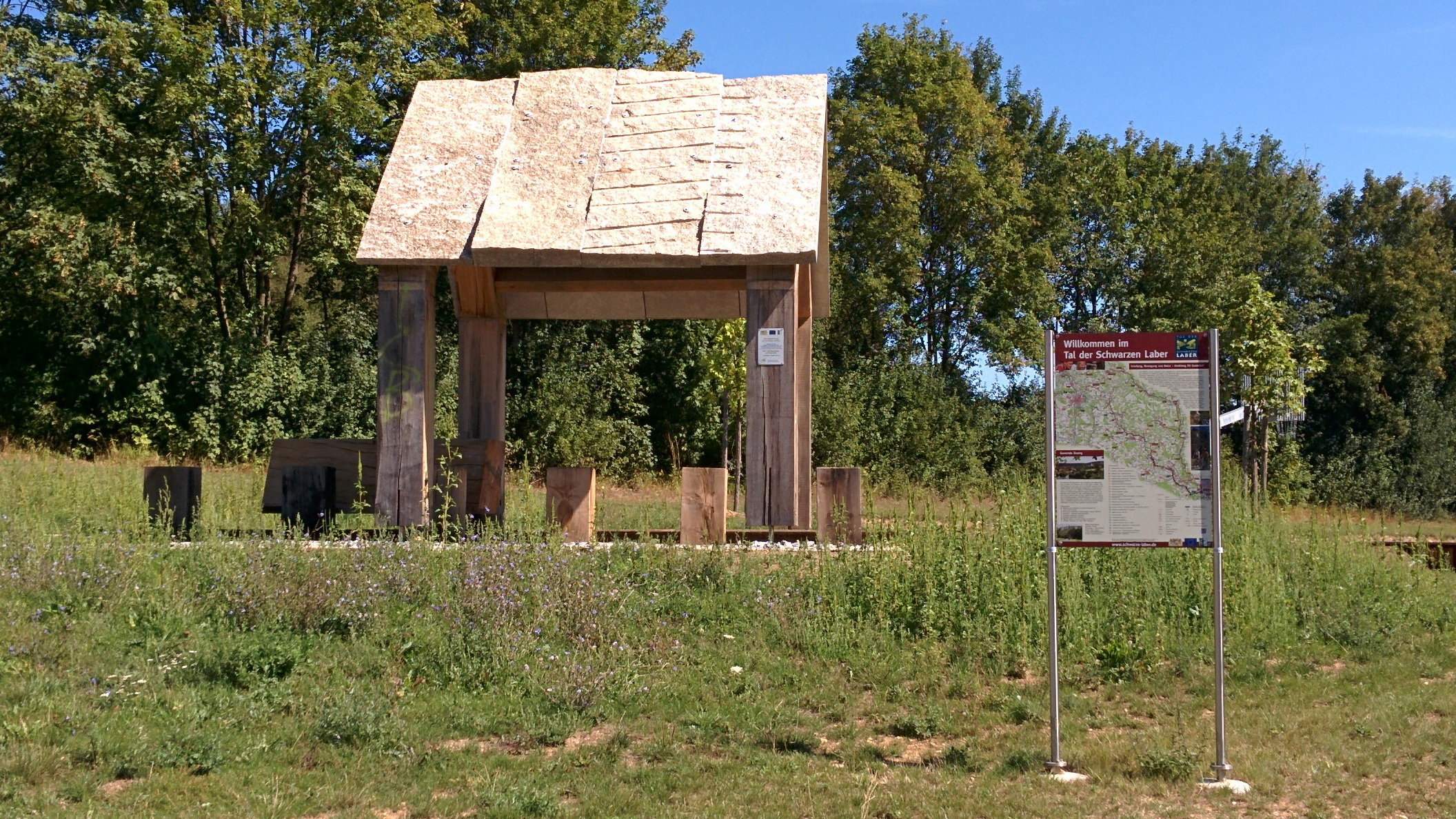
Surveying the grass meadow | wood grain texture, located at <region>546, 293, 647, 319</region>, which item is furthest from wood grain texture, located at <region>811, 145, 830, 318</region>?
the grass meadow

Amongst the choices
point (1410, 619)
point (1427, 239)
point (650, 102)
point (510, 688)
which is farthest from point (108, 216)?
point (1427, 239)

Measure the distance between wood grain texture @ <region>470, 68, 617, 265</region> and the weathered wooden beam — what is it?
2.60ft

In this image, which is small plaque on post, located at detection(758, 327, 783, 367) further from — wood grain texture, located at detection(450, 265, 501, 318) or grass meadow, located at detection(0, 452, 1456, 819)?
wood grain texture, located at detection(450, 265, 501, 318)

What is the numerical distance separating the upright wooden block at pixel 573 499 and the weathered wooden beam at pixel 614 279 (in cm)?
191

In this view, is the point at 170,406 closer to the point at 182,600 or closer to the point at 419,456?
the point at 419,456

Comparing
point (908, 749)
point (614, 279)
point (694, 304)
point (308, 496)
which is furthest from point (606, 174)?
point (908, 749)

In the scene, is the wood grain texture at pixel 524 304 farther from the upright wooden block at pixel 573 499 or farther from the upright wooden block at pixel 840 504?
the upright wooden block at pixel 840 504

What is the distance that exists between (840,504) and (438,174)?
4452 mm

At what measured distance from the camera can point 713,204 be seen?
31.1 ft

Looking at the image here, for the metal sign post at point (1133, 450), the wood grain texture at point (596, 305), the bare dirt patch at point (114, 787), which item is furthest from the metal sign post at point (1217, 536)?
the wood grain texture at point (596, 305)

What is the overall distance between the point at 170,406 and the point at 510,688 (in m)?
18.8

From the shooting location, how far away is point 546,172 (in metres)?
10.0

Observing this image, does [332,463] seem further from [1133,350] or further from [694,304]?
[1133,350]

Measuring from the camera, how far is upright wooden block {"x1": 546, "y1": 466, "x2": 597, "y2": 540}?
9.41 metres
